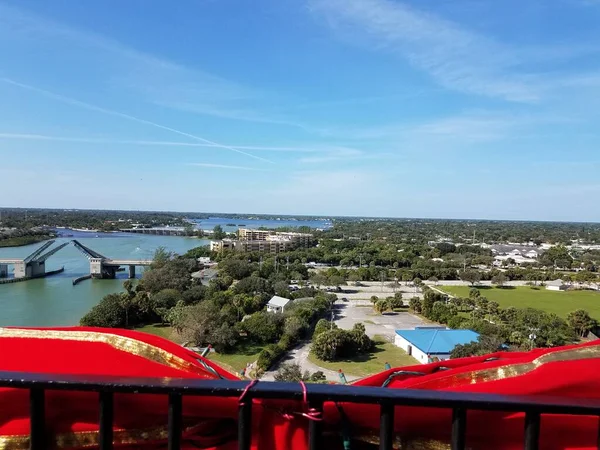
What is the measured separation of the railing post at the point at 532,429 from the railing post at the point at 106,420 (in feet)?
2.55

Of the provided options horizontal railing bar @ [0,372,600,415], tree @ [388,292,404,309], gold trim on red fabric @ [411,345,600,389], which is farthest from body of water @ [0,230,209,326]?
gold trim on red fabric @ [411,345,600,389]

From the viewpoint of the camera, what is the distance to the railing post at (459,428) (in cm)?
75

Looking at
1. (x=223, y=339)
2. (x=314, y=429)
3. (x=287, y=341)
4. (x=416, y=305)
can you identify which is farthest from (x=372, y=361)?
(x=314, y=429)

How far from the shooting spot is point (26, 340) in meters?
0.94

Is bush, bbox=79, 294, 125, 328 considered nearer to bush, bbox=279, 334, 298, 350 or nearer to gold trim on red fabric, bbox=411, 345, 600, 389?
bush, bbox=279, 334, 298, 350

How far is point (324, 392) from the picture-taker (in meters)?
0.73

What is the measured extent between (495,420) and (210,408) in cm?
56

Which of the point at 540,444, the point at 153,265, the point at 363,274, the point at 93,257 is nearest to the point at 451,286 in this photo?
the point at 363,274

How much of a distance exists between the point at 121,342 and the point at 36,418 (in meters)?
0.20

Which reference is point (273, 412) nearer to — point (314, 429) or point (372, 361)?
point (314, 429)

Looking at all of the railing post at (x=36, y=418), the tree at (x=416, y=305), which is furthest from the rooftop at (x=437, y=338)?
the railing post at (x=36, y=418)

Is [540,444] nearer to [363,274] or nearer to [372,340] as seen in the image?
[372,340]

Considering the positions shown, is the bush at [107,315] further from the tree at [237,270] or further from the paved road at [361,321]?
the tree at [237,270]

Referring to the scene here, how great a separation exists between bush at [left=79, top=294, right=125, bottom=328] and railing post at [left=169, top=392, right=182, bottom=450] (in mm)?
13414
